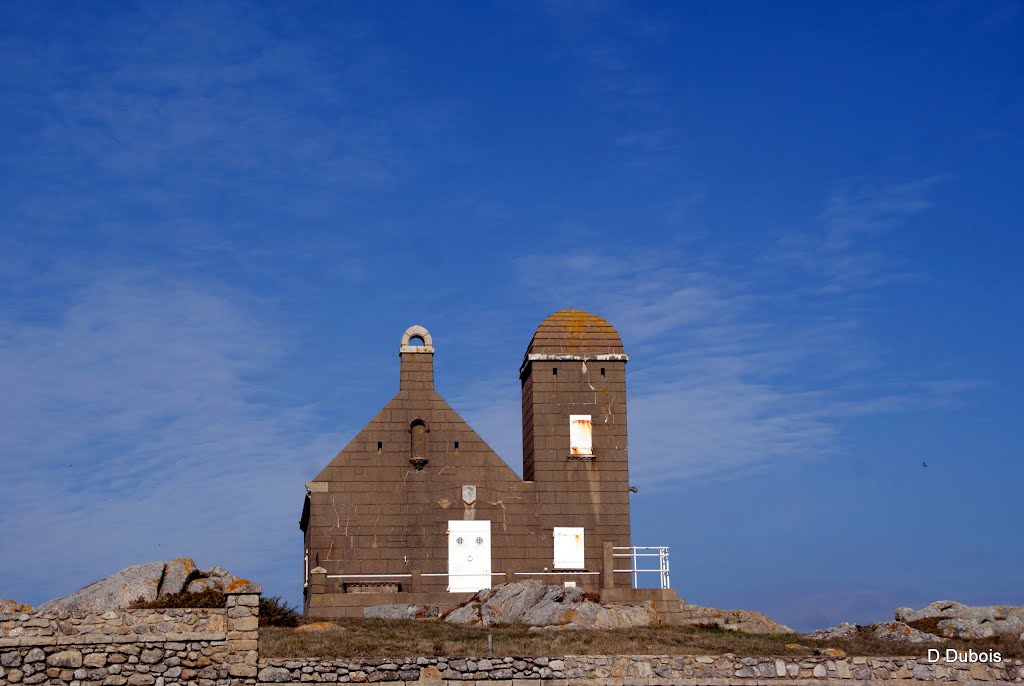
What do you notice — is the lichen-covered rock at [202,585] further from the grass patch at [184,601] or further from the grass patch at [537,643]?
the grass patch at [537,643]

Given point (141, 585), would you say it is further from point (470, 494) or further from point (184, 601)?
point (470, 494)

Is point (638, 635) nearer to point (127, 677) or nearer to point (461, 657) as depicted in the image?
point (461, 657)

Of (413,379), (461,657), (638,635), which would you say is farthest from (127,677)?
(413,379)

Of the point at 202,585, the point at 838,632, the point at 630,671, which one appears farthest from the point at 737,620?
the point at 202,585

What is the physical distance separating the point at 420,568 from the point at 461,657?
12906 mm

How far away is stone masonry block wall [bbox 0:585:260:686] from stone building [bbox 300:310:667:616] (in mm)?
12403

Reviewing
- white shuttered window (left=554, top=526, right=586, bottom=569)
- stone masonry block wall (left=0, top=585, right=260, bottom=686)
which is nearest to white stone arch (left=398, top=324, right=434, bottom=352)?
white shuttered window (left=554, top=526, right=586, bottom=569)

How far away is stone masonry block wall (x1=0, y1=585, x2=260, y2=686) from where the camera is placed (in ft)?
80.5

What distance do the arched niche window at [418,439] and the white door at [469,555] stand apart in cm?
250

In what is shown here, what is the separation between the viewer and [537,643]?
28922mm

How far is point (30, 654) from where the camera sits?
964 inches

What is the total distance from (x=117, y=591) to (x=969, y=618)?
24.5 m

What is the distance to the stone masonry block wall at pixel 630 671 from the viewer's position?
84.5 ft

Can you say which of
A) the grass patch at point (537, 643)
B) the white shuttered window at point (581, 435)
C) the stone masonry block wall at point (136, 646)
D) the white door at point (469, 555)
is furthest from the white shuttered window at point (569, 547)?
the stone masonry block wall at point (136, 646)
